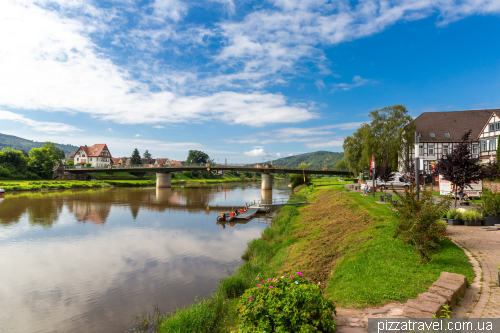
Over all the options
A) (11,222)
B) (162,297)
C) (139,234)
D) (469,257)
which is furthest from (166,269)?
(11,222)

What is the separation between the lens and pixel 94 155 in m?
135

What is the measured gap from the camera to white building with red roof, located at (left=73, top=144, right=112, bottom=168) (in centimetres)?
13512

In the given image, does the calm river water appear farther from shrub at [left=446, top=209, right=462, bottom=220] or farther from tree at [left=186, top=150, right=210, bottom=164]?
tree at [left=186, top=150, right=210, bottom=164]

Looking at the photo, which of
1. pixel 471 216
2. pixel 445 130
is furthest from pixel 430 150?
pixel 471 216

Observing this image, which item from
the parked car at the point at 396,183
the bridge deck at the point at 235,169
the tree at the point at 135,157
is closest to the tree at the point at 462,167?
the parked car at the point at 396,183

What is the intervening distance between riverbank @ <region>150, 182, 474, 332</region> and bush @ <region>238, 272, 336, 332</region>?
280 cm

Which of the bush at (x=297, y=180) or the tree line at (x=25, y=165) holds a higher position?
the tree line at (x=25, y=165)

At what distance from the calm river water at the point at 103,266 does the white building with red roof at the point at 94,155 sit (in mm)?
111480

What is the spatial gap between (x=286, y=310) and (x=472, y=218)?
1569cm

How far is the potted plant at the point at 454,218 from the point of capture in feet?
50.4

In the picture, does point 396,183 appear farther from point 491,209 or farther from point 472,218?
point 472,218

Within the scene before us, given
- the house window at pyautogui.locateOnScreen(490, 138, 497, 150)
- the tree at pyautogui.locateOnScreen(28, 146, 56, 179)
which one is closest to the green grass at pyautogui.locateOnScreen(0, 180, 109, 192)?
the tree at pyautogui.locateOnScreen(28, 146, 56, 179)

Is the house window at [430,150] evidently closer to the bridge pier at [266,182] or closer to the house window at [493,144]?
the house window at [493,144]

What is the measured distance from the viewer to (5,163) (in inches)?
3078
